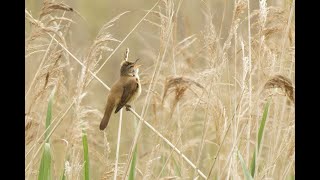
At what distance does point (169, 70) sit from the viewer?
470cm

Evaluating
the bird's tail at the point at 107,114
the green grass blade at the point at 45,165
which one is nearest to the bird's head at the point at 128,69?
the bird's tail at the point at 107,114

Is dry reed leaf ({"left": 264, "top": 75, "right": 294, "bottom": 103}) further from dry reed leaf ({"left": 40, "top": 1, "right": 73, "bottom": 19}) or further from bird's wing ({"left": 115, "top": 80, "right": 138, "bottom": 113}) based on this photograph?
bird's wing ({"left": 115, "top": 80, "right": 138, "bottom": 113})

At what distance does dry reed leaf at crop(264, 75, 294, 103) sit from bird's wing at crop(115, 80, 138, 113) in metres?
1.62

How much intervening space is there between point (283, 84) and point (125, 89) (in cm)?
180

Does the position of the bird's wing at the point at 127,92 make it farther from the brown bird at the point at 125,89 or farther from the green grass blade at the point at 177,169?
the green grass blade at the point at 177,169

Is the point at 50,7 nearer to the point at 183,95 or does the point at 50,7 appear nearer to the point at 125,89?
the point at 183,95

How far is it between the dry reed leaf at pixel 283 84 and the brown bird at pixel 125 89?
1.48 meters

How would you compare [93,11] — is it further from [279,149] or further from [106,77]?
[279,149]

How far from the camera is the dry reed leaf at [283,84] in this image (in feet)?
11.0

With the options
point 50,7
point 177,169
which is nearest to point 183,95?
point 177,169

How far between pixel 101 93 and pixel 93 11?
2.67 m

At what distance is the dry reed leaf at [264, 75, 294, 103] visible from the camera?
3.34 m

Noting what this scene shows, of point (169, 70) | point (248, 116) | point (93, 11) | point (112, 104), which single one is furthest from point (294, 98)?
point (93, 11)

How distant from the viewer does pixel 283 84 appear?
337 centimetres
